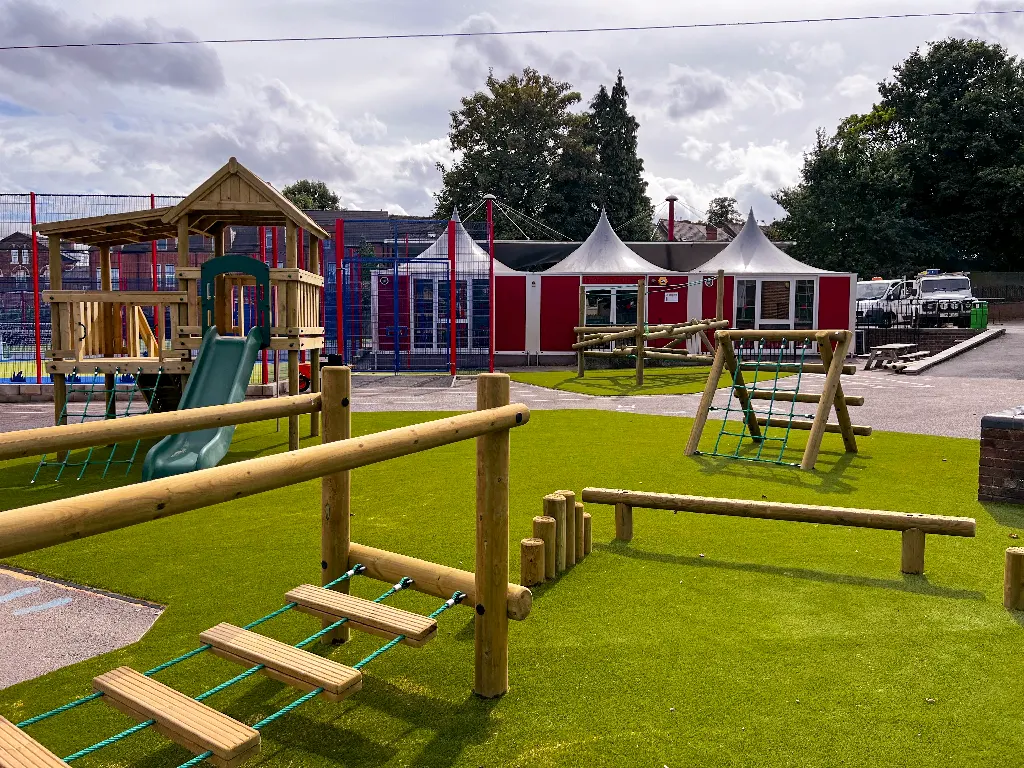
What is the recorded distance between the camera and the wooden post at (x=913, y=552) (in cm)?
540

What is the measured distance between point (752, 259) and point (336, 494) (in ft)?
82.1

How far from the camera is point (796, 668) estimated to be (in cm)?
404

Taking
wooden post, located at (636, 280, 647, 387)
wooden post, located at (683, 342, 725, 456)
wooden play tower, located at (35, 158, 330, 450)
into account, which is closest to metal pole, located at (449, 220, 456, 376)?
wooden post, located at (636, 280, 647, 387)

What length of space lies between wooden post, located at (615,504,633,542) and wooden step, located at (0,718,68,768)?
14.0 feet

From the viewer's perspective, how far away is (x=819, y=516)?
551 centimetres

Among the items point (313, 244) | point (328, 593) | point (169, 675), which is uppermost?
point (313, 244)

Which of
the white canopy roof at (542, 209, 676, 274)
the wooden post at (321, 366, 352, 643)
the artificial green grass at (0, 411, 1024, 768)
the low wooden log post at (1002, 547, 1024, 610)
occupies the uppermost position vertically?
the white canopy roof at (542, 209, 676, 274)

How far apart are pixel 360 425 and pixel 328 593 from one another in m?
8.35

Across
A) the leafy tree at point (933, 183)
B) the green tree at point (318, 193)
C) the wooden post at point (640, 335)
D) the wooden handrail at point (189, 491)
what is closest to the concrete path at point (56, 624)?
the wooden handrail at point (189, 491)

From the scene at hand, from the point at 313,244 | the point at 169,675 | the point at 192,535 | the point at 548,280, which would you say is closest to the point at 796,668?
the point at 169,675

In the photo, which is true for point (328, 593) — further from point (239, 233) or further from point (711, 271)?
point (239, 233)

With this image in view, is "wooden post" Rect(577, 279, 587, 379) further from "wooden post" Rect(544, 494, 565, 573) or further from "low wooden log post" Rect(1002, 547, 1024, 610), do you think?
"low wooden log post" Rect(1002, 547, 1024, 610)

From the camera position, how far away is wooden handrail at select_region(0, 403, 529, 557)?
1.83 meters

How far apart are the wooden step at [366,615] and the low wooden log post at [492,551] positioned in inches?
10.0
